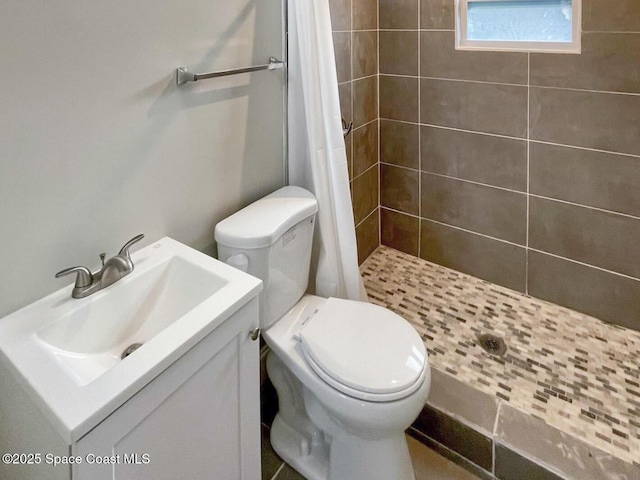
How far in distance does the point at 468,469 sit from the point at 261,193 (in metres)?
1.19

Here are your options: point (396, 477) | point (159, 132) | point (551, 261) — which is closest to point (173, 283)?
point (159, 132)

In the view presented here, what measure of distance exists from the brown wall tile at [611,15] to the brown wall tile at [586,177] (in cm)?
46

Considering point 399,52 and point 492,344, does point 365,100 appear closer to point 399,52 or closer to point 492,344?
point 399,52

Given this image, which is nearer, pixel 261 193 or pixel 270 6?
pixel 270 6

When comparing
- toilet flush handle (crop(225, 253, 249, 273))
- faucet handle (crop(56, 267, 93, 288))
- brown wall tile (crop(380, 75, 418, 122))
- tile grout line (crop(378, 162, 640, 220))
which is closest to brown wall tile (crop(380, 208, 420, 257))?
tile grout line (crop(378, 162, 640, 220))

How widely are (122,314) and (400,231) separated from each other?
1.79 m

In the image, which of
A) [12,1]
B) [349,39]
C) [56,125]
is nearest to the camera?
[12,1]

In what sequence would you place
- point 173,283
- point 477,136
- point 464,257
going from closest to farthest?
point 173,283
point 477,136
point 464,257

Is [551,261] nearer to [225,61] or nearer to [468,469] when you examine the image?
[468,469]

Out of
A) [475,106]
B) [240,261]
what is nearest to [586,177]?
[475,106]

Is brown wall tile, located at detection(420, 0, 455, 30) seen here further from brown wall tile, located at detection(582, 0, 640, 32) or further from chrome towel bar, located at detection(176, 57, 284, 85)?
chrome towel bar, located at detection(176, 57, 284, 85)

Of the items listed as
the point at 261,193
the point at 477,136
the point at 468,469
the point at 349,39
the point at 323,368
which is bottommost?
the point at 468,469

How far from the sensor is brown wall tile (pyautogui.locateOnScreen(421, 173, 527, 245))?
232 centimetres

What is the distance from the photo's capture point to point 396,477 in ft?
5.01
